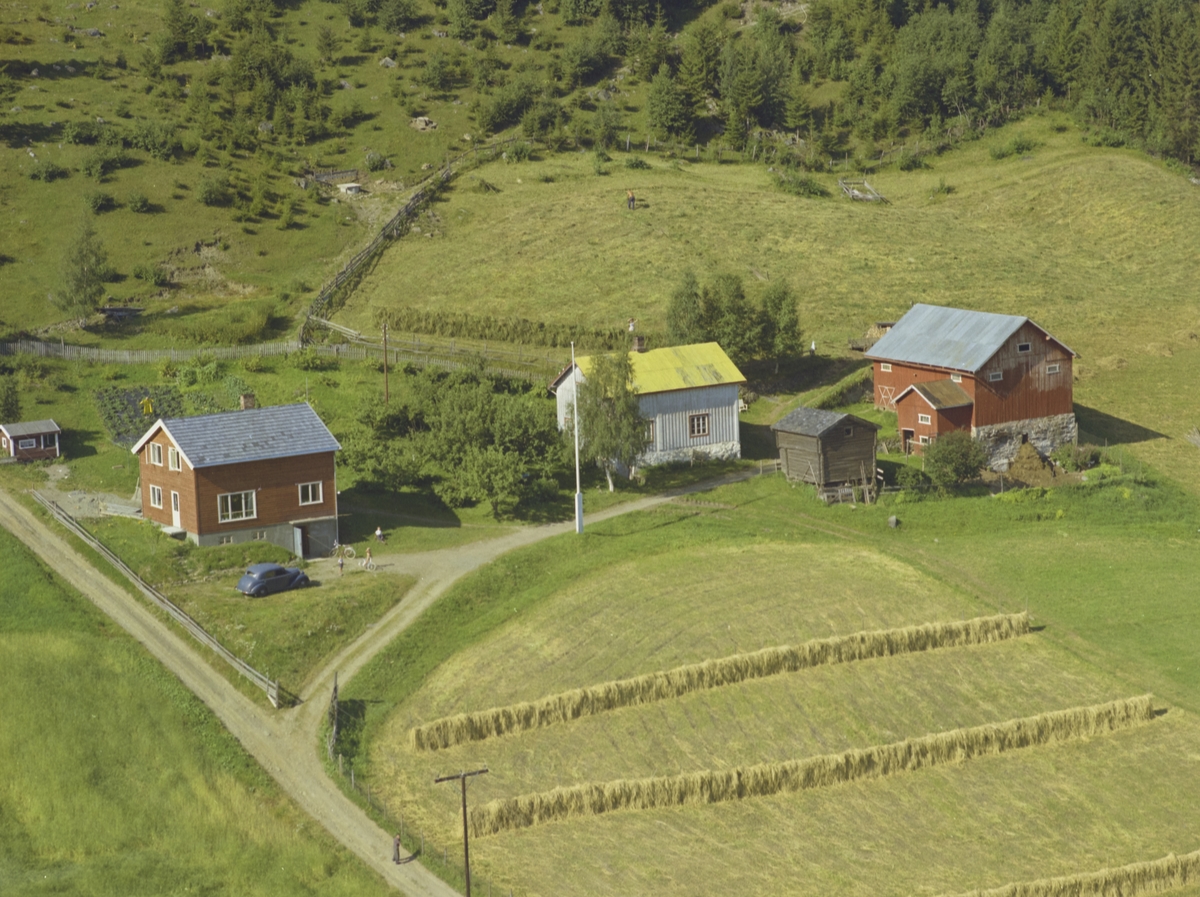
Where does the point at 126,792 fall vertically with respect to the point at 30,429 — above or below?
below

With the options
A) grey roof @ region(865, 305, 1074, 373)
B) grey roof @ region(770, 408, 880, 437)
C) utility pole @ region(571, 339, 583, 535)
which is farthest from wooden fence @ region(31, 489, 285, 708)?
grey roof @ region(865, 305, 1074, 373)

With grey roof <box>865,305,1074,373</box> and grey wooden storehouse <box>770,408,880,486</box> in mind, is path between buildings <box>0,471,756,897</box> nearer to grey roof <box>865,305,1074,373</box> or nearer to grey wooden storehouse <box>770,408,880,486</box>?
grey wooden storehouse <box>770,408,880,486</box>

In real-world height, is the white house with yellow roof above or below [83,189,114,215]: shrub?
below

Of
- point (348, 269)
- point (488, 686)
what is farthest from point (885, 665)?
point (348, 269)

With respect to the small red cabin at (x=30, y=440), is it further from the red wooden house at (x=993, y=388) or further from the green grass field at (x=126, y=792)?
the red wooden house at (x=993, y=388)

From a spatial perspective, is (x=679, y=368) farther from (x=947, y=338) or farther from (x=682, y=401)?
(x=947, y=338)

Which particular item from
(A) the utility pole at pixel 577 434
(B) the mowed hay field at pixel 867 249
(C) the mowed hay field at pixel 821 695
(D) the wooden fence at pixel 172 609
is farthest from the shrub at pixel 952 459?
(D) the wooden fence at pixel 172 609

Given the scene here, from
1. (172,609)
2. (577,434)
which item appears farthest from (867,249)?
(172,609)

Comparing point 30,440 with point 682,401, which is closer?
point 30,440
